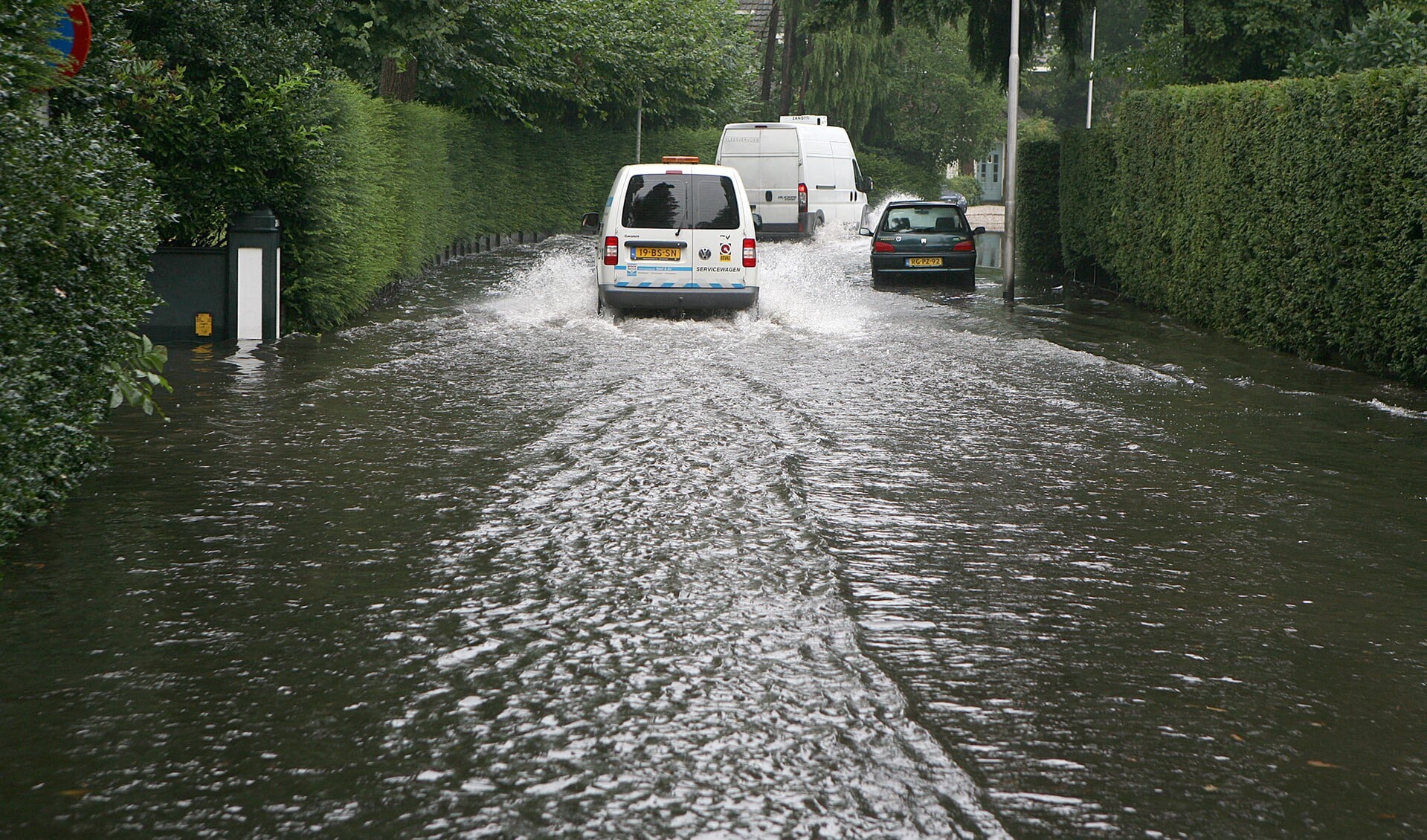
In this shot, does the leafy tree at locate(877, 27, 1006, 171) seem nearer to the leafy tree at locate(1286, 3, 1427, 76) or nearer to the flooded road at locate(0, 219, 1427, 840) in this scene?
the leafy tree at locate(1286, 3, 1427, 76)

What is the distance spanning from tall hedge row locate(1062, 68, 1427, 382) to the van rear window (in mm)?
5567

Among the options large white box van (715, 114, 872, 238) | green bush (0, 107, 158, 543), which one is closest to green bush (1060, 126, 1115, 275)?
large white box van (715, 114, 872, 238)

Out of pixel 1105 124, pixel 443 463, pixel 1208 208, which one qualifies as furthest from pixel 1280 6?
pixel 443 463

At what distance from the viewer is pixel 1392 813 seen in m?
4.21

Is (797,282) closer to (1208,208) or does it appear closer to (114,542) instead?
(1208,208)

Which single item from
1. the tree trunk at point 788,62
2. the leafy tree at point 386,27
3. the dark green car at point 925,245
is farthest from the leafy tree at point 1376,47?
the tree trunk at point 788,62

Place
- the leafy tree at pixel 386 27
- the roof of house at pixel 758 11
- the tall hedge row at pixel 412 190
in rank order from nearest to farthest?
the tall hedge row at pixel 412 190, the leafy tree at pixel 386 27, the roof of house at pixel 758 11

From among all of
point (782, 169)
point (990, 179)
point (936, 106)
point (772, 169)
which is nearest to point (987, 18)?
point (782, 169)

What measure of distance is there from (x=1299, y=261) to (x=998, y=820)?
11945 millimetres

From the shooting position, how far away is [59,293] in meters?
6.89

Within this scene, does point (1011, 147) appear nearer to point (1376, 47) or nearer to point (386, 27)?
point (1376, 47)

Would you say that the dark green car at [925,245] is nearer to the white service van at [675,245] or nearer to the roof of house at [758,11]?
the white service van at [675,245]

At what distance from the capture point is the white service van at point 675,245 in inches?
679

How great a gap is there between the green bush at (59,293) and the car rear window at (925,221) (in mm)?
18300
